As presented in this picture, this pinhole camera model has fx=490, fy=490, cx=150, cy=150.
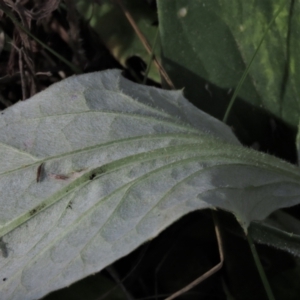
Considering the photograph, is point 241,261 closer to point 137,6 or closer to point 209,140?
point 209,140

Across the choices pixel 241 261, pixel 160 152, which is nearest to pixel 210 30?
pixel 160 152

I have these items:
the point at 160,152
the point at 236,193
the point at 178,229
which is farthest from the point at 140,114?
the point at 178,229

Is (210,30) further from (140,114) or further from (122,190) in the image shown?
(122,190)

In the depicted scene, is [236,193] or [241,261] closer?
[236,193]

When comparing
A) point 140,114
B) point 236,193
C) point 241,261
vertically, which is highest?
point 140,114

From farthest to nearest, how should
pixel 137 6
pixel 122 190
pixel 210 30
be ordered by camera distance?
pixel 137 6
pixel 210 30
pixel 122 190

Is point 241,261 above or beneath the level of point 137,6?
beneath

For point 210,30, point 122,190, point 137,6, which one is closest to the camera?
point 122,190
